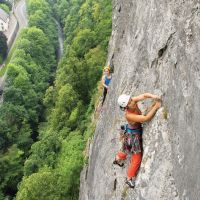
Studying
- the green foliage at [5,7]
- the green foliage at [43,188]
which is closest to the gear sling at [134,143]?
the green foliage at [43,188]

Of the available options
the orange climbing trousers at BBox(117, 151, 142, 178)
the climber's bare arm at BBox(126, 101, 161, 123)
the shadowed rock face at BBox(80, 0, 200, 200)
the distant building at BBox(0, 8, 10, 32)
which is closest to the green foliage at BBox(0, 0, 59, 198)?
the distant building at BBox(0, 8, 10, 32)

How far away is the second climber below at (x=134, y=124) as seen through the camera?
524 inches

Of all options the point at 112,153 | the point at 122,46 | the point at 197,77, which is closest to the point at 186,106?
the point at 197,77

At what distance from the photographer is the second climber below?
43.7ft

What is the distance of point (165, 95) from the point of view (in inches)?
518

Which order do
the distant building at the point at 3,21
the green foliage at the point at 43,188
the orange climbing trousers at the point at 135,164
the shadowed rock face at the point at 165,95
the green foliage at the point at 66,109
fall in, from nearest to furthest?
the shadowed rock face at the point at 165,95 → the orange climbing trousers at the point at 135,164 → the green foliage at the point at 43,188 → the green foliage at the point at 66,109 → the distant building at the point at 3,21

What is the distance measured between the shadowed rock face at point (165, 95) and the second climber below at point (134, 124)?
9.7 inches

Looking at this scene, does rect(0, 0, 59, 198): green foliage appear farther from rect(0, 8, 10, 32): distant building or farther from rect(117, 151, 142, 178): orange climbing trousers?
rect(117, 151, 142, 178): orange climbing trousers

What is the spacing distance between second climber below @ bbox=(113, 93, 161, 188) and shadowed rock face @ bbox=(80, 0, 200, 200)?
0.81ft

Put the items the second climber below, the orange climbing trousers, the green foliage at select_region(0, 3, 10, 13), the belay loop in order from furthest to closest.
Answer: the green foliage at select_region(0, 3, 10, 13)
the orange climbing trousers
the belay loop
the second climber below

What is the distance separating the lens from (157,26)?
14914 mm

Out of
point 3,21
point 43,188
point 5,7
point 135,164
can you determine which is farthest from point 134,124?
point 5,7

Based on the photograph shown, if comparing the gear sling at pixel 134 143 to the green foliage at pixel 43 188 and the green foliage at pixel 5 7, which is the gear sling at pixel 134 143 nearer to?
the green foliage at pixel 43 188

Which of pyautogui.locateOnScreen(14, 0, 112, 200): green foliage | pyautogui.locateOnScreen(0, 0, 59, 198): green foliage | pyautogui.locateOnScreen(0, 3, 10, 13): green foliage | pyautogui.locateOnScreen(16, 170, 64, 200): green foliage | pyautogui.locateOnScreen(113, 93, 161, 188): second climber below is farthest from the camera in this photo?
pyautogui.locateOnScreen(0, 3, 10, 13): green foliage
